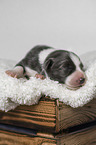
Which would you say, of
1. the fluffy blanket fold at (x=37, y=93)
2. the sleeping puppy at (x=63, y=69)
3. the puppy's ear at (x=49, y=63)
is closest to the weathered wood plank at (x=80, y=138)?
the fluffy blanket fold at (x=37, y=93)

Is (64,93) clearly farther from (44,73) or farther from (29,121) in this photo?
(44,73)

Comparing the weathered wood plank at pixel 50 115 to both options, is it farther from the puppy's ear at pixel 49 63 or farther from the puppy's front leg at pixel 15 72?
the puppy's ear at pixel 49 63

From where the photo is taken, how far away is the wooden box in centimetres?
112

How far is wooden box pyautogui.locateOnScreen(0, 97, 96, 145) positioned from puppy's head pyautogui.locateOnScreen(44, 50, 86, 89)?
213 millimetres

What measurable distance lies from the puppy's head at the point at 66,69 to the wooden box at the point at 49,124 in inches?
8.4

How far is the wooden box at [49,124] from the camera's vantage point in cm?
112

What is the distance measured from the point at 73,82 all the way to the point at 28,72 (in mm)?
748

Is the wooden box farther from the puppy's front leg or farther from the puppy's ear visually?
the puppy's ear

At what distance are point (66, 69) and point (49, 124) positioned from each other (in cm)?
51

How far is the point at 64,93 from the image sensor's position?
1147 mm

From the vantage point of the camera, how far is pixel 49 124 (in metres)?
1.13

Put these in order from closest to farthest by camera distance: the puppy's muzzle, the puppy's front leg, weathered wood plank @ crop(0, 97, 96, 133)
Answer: weathered wood plank @ crop(0, 97, 96, 133) < the puppy's muzzle < the puppy's front leg

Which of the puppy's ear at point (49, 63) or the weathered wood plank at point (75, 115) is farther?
the puppy's ear at point (49, 63)

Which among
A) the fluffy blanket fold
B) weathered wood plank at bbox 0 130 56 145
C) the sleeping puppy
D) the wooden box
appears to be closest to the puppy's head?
the sleeping puppy
